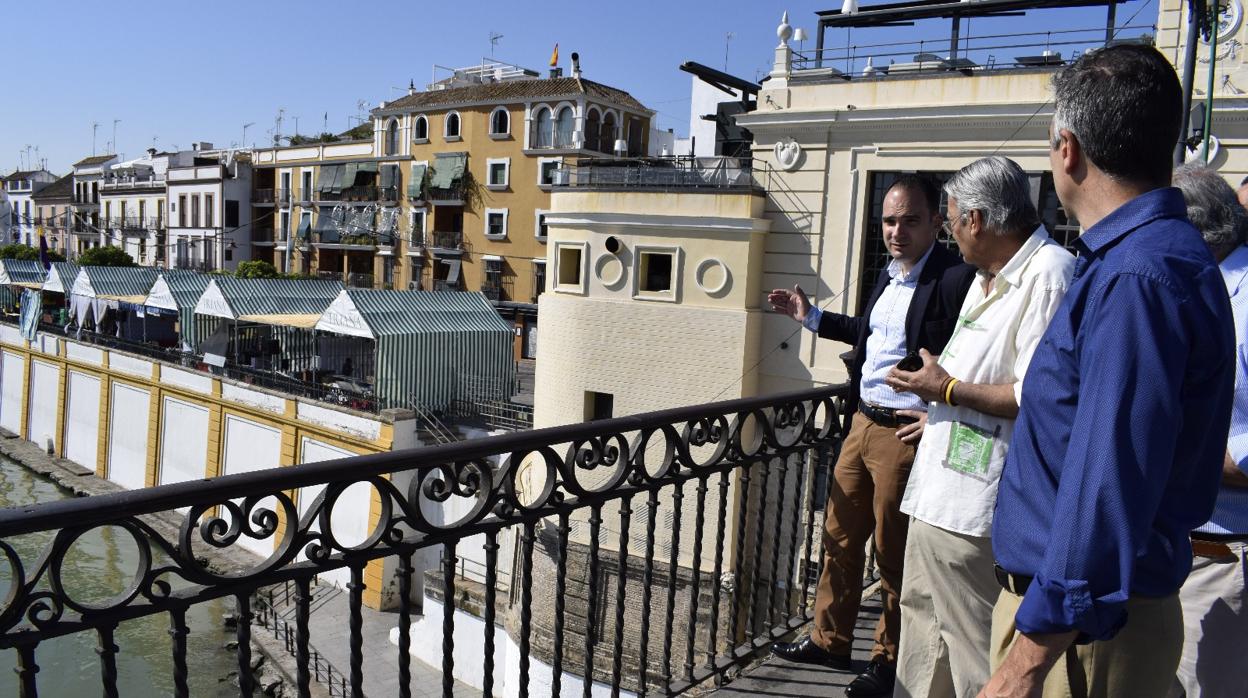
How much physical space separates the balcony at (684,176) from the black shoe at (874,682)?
12223 millimetres

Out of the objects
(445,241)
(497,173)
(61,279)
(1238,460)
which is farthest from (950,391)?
(61,279)

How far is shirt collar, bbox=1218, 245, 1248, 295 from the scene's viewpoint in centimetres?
233

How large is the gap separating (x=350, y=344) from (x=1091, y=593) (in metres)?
22.7

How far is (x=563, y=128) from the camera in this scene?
32.6 m

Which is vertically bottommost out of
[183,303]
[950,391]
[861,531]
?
[183,303]

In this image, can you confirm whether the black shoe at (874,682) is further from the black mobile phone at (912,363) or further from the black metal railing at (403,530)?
the black mobile phone at (912,363)

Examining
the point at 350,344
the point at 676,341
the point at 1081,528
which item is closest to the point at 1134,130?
the point at 1081,528

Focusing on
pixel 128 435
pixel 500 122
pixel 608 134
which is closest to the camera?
pixel 128 435

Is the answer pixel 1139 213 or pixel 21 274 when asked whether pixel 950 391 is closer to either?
pixel 1139 213

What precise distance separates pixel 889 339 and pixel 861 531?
80cm

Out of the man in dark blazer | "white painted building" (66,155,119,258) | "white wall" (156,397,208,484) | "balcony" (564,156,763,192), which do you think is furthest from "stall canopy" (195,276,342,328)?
"white painted building" (66,155,119,258)

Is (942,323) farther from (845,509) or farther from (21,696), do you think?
(21,696)

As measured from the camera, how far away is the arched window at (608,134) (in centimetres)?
3341

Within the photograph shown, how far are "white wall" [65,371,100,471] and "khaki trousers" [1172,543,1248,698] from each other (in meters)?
29.9
